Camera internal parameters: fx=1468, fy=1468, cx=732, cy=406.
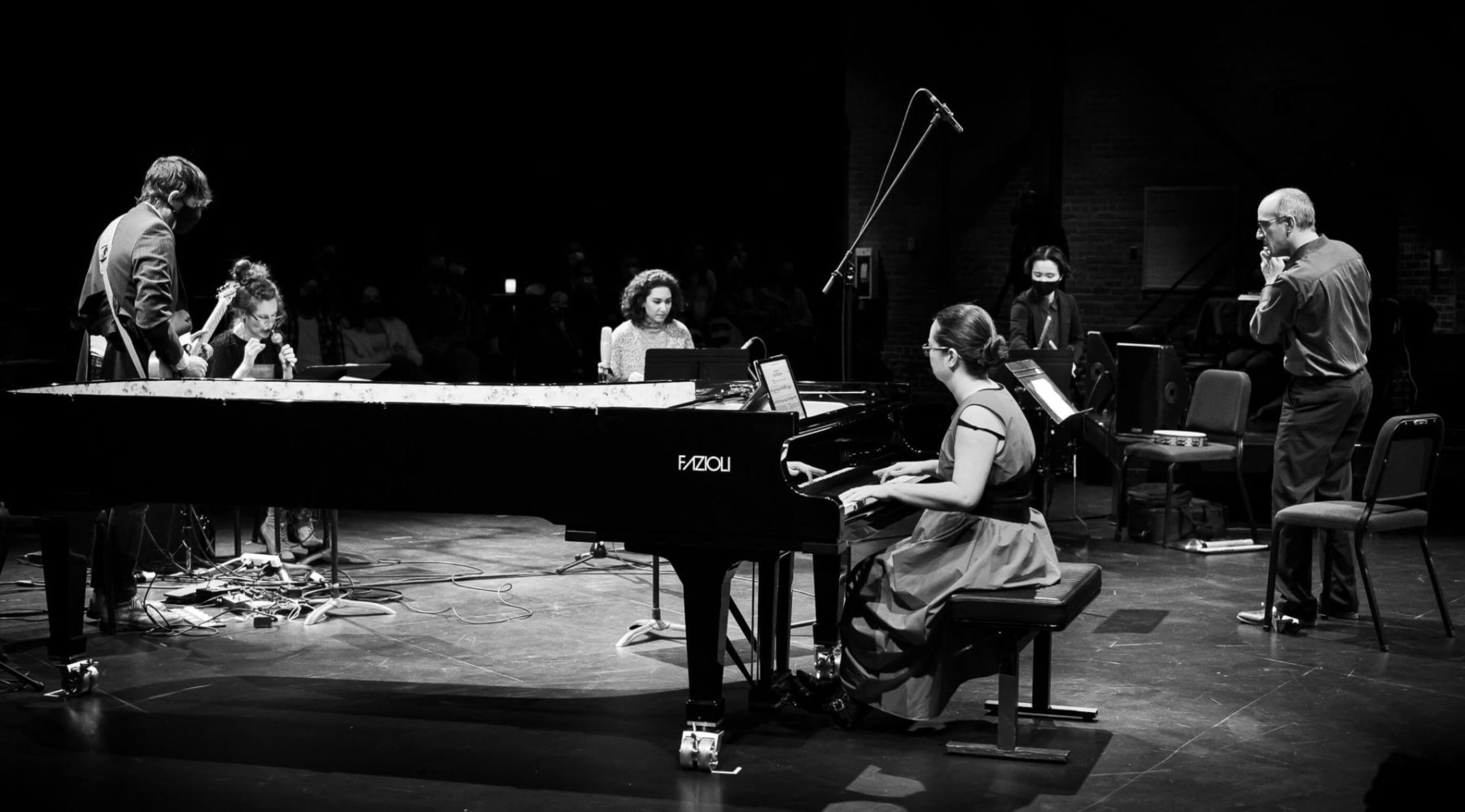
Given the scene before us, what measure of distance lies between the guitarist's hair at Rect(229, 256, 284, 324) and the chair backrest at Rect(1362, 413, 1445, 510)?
4415 millimetres

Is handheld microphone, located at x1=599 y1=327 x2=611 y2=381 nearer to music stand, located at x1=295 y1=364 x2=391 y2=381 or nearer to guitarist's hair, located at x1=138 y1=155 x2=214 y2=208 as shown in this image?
music stand, located at x1=295 y1=364 x2=391 y2=381

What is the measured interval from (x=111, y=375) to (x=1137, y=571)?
454 cm

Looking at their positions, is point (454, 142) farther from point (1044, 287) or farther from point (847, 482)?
point (847, 482)

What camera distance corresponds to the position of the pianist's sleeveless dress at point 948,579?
13.3ft

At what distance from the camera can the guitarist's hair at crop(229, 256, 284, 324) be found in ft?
20.4

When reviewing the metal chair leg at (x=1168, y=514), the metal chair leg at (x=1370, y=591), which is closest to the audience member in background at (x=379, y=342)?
the metal chair leg at (x=1168, y=514)

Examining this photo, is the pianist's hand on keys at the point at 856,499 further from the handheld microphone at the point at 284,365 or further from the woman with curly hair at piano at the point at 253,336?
the handheld microphone at the point at 284,365

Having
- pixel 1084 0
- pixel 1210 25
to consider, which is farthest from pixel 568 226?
pixel 1210 25

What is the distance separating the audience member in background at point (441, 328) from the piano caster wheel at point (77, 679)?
19.7ft

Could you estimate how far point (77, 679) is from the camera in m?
4.62

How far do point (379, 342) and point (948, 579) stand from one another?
6.68 m

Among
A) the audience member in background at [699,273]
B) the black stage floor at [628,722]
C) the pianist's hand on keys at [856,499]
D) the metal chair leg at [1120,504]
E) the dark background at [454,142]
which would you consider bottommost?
the black stage floor at [628,722]

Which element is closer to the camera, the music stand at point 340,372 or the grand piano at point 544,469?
the grand piano at point 544,469

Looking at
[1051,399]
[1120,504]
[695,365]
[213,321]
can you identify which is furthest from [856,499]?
[1120,504]
